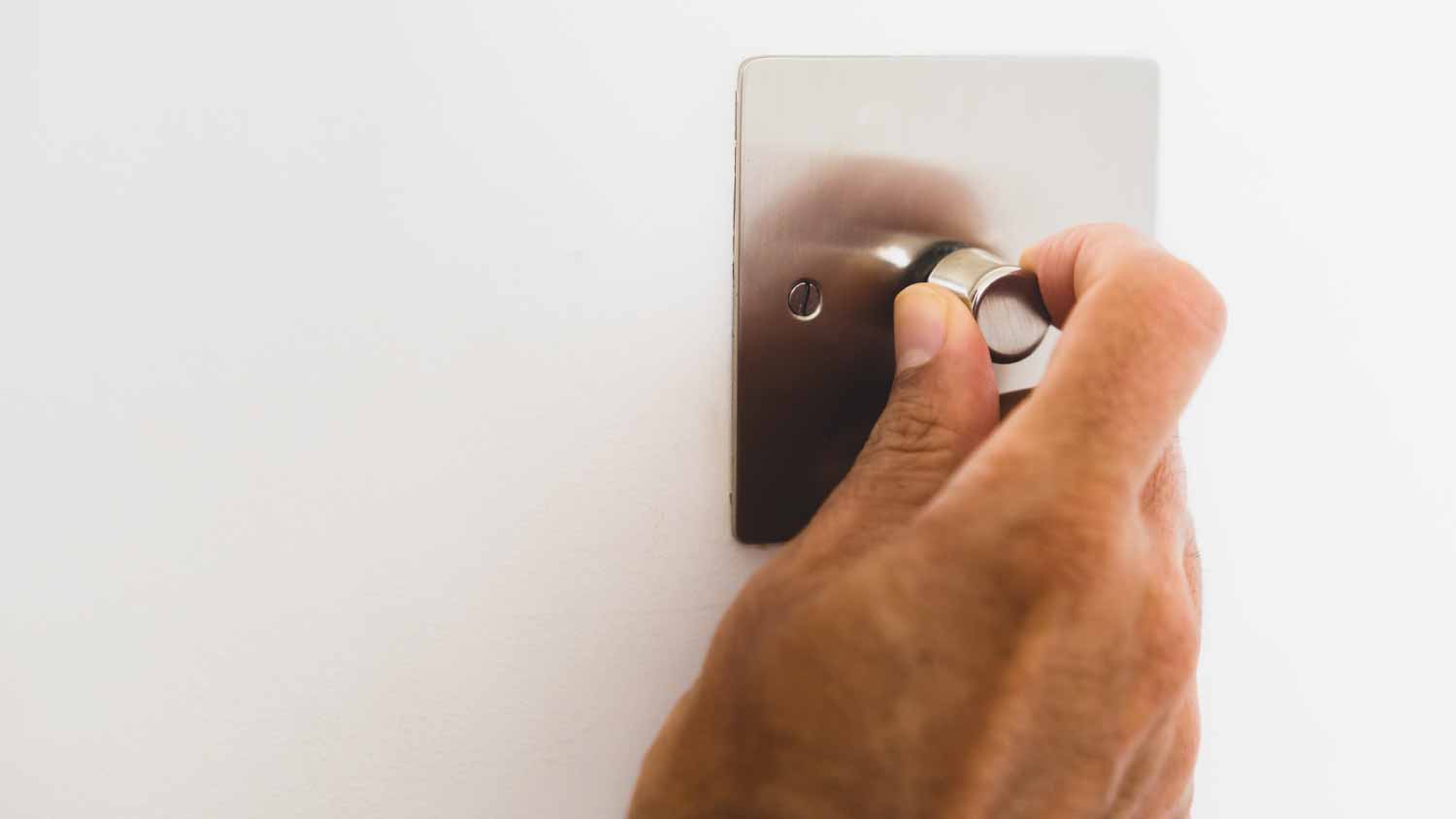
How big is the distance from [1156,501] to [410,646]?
0.74ft

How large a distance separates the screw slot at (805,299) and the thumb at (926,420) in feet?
0.13

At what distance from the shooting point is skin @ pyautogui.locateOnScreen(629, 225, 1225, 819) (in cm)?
21

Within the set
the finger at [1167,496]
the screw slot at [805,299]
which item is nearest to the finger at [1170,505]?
the finger at [1167,496]

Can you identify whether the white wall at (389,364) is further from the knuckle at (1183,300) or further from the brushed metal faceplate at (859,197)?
the knuckle at (1183,300)

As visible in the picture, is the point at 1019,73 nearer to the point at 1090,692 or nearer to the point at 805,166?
the point at 805,166

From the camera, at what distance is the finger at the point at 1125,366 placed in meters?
0.22

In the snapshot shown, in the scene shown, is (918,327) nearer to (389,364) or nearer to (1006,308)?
(1006,308)

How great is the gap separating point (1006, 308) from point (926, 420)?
42 mm

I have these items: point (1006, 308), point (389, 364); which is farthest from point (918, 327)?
point (389, 364)

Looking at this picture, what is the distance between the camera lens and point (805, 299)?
31 centimetres

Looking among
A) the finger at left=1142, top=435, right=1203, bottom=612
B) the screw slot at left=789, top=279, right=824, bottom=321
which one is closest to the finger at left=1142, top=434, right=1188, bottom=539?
the finger at left=1142, top=435, right=1203, bottom=612

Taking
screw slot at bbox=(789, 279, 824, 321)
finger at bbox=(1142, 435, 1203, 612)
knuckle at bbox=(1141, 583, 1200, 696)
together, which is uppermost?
screw slot at bbox=(789, 279, 824, 321)

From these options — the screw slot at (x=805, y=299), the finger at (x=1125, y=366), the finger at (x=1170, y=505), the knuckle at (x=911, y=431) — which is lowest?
the finger at (x=1170, y=505)

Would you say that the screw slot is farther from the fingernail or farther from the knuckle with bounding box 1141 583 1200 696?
the knuckle with bounding box 1141 583 1200 696
